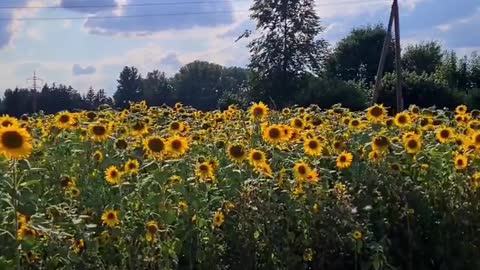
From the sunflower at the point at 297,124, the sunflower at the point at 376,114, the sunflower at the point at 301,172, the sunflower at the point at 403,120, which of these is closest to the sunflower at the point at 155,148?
the sunflower at the point at 301,172

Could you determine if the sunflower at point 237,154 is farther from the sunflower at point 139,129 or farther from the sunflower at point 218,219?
the sunflower at point 139,129

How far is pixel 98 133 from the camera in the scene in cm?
514

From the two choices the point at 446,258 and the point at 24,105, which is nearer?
the point at 446,258

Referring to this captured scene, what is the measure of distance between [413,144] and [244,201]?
3.87ft

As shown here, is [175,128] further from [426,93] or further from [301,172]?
[426,93]

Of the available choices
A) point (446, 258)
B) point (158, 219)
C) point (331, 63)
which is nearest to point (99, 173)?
point (158, 219)

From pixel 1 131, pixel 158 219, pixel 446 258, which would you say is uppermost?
pixel 1 131

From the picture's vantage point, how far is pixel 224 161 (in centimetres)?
482

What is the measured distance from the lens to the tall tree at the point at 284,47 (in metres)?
38.5

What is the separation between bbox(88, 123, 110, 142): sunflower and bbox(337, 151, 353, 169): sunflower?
151 cm

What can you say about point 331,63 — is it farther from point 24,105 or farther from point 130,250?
point 130,250

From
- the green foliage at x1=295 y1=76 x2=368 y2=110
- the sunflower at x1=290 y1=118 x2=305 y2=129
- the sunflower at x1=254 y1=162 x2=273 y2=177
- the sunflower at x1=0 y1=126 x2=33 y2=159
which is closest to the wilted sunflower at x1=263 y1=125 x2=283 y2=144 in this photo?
the sunflower at x1=254 y1=162 x2=273 y2=177

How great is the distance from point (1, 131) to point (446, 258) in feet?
8.16

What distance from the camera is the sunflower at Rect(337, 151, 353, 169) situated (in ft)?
14.8
